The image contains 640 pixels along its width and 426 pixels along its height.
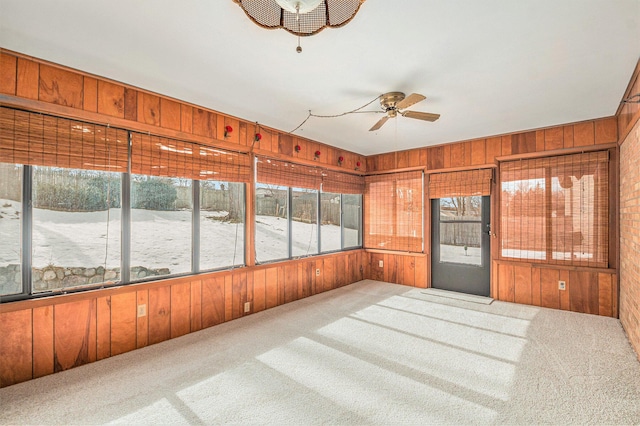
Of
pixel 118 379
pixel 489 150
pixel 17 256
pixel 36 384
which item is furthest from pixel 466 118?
pixel 36 384

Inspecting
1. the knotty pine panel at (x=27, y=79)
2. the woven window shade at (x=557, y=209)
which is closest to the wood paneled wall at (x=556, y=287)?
the woven window shade at (x=557, y=209)

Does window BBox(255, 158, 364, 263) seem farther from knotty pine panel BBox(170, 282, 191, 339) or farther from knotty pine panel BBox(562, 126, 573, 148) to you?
knotty pine panel BBox(562, 126, 573, 148)

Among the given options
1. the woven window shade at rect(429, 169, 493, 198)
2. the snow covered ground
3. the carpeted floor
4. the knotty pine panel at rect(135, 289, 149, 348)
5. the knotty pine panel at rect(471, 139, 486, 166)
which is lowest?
the carpeted floor

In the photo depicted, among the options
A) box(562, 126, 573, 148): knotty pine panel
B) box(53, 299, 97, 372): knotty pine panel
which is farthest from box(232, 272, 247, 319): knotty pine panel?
box(562, 126, 573, 148): knotty pine panel

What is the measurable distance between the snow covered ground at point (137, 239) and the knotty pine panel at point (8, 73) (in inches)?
33.0

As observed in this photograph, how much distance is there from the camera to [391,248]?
5.43m

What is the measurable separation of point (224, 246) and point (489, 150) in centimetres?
403

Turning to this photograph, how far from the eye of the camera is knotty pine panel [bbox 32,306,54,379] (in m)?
2.26

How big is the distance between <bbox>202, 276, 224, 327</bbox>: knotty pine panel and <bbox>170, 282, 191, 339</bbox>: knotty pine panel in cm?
17

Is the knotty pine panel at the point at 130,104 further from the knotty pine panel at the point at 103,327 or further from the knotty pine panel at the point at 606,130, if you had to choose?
the knotty pine panel at the point at 606,130

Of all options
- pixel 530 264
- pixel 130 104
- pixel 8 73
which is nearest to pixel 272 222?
pixel 130 104

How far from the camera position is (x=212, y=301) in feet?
10.9

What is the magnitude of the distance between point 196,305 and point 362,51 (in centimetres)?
293

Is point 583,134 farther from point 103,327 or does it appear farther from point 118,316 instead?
point 103,327
